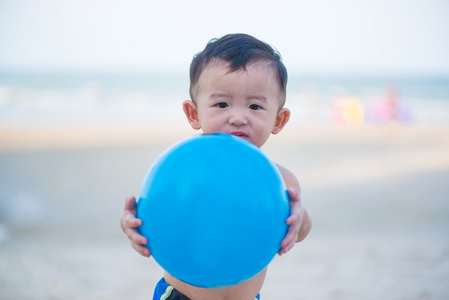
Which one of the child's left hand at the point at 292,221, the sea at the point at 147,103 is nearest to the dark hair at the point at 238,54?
the child's left hand at the point at 292,221

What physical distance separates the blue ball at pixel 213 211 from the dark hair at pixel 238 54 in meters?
0.55

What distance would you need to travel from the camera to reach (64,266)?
17.6 ft

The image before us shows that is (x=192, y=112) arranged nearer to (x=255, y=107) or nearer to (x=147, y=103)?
(x=255, y=107)

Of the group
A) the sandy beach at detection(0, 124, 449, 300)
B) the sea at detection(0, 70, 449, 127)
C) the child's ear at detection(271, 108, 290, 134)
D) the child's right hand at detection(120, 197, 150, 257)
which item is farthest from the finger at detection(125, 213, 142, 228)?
the sea at detection(0, 70, 449, 127)

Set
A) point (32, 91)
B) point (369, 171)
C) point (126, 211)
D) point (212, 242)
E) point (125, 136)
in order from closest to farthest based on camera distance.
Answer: point (212, 242) < point (126, 211) < point (369, 171) < point (125, 136) < point (32, 91)

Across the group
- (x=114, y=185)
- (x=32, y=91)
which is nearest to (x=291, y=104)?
(x=32, y=91)

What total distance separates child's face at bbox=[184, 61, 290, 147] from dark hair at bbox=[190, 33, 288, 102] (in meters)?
0.04

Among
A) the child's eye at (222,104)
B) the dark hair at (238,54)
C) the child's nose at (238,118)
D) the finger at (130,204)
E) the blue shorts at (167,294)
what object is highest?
the dark hair at (238,54)

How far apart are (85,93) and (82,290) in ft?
87.1

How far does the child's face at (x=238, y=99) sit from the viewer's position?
7.40 feet

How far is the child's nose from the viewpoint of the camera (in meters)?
2.26

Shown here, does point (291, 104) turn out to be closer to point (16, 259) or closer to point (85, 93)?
point (85, 93)

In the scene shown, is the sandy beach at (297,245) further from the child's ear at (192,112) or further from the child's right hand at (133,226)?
the child's right hand at (133,226)

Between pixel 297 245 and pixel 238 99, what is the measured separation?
14.2 ft
